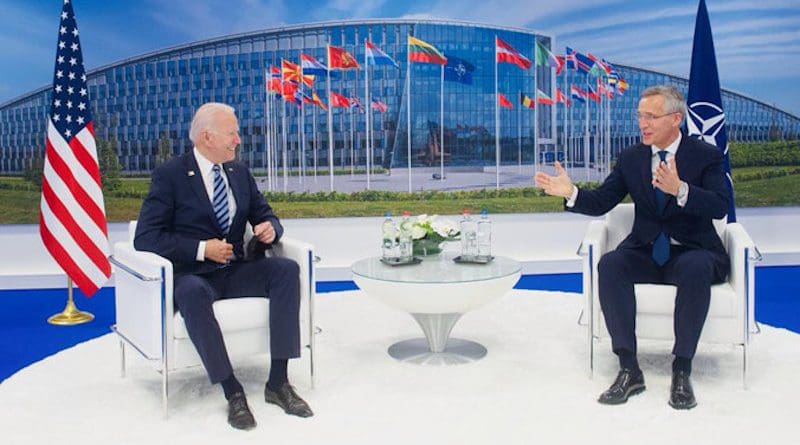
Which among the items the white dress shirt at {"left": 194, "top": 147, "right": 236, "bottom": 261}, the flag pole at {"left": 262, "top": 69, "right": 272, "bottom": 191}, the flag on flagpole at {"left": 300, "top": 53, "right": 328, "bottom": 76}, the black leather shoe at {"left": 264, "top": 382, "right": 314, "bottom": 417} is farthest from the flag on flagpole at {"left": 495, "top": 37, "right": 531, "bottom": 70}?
the black leather shoe at {"left": 264, "top": 382, "right": 314, "bottom": 417}

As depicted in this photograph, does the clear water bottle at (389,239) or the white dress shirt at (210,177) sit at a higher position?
the white dress shirt at (210,177)

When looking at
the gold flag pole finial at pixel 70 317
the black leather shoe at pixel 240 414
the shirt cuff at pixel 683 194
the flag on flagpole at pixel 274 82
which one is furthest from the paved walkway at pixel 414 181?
the black leather shoe at pixel 240 414

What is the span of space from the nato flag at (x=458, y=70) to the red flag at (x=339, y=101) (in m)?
1.01

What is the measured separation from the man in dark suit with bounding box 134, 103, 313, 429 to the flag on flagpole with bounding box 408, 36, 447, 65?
4.11 meters

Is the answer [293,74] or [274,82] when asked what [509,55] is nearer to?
[293,74]

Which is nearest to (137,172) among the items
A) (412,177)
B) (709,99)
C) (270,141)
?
(270,141)

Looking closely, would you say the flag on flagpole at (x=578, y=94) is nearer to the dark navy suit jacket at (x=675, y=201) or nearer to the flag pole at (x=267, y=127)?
the flag pole at (x=267, y=127)

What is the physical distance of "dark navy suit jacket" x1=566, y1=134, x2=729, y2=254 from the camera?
3.95 metres

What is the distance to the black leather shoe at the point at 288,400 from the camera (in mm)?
3521

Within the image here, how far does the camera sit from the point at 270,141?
797 centimetres

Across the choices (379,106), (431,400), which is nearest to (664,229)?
(431,400)

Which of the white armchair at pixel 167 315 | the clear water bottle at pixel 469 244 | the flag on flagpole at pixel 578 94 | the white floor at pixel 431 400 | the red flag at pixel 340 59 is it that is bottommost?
the white floor at pixel 431 400

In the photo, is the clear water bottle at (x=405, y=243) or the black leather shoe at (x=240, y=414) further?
the clear water bottle at (x=405, y=243)

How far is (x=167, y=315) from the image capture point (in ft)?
11.5
